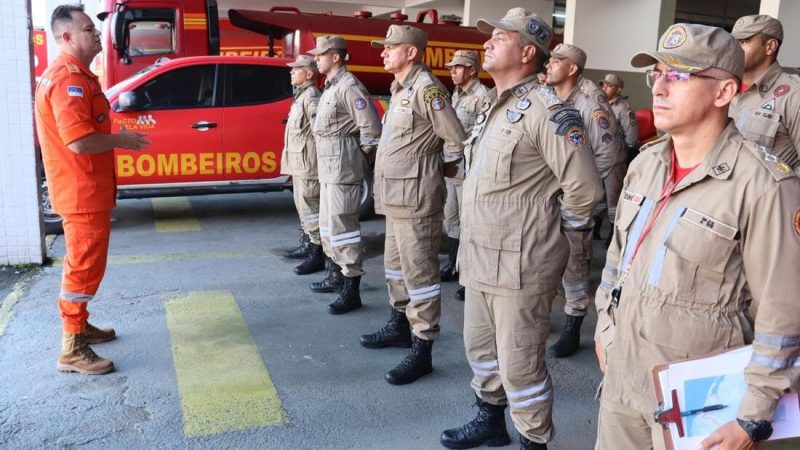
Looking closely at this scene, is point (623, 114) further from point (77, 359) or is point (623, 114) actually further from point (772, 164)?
point (772, 164)

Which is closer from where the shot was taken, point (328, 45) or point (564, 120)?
point (564, 120)

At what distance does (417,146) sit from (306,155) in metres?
2.18

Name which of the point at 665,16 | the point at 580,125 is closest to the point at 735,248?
the point at 580,125

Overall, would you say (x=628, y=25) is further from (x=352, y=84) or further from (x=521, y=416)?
(x=521, y=416)

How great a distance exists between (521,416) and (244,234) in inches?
198

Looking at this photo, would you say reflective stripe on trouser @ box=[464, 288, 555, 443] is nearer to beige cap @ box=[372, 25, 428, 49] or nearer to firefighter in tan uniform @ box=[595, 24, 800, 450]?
firefighter in tan uniform @ box=[595, 24, 800, 450]

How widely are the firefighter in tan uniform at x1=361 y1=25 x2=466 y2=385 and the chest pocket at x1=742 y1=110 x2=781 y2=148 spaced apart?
1.56 meters

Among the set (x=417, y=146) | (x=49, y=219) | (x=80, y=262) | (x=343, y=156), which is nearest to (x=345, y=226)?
(x=343, y=156)

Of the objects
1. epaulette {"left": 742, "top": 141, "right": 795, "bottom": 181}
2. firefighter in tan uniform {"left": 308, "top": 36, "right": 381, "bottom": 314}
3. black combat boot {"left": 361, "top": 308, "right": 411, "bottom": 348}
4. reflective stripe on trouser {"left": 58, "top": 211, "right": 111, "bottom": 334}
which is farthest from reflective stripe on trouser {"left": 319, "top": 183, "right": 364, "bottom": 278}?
epaulette {"left": 742, "top": 141, "right": 795, "bottom": 181}

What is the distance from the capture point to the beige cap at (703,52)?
1674 mm

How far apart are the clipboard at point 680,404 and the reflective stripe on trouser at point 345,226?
130 inches

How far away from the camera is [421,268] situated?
12.4 ft

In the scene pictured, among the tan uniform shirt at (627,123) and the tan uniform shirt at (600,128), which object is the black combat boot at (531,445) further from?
the tan uniform shirt at (627,123)

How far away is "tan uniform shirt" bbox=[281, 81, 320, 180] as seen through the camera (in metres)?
5.77
